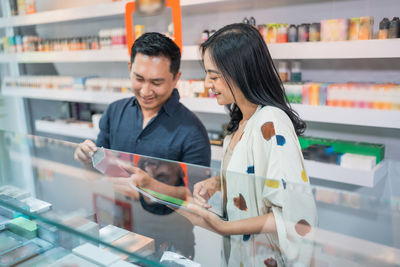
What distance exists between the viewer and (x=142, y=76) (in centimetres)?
156

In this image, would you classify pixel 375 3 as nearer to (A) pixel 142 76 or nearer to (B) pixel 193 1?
(B) pixel 193 1

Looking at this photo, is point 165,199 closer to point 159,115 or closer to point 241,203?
point 241,203

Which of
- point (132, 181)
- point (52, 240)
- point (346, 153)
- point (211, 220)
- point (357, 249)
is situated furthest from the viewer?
point (346, 153)

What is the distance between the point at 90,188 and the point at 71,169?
166 millimetres

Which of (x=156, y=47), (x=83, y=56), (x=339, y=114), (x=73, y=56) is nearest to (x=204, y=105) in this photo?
(x=339, y=114)

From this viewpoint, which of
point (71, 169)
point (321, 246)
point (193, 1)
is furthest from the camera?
point (193, 1)

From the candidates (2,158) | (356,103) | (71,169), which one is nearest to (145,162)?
(71,169)

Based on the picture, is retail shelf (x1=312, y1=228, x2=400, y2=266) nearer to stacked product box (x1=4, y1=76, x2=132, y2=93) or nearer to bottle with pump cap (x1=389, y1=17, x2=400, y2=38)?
bottle with pump cap (x1=389, y1=17, x2=400, y2=38)

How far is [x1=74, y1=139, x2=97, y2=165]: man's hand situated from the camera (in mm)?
1211

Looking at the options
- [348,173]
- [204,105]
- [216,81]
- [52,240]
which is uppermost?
[216,81]

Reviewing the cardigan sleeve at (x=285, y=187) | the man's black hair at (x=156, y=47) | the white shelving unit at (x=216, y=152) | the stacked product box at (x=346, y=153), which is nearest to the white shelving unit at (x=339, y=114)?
the stacked product box at (x=346, y=153)

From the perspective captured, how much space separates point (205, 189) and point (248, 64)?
15.5 inches

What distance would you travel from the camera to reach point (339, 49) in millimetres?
2158

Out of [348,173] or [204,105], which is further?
[204,105]
